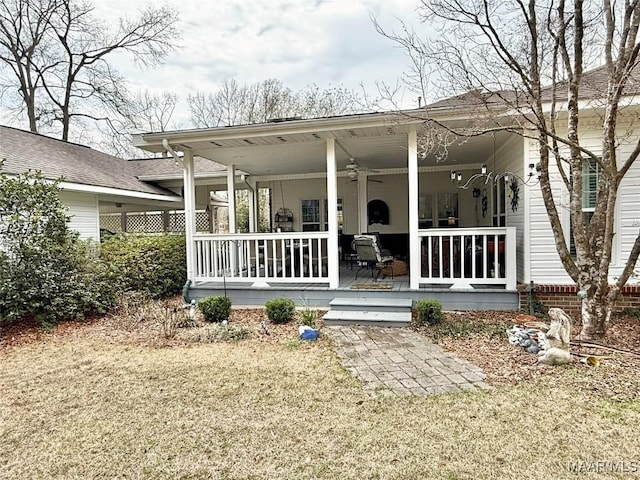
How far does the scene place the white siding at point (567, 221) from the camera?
5.61 metres

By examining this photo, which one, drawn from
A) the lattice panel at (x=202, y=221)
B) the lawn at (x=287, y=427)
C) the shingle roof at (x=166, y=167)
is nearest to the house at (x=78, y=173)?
the shingle roof at (x=166, y=167)

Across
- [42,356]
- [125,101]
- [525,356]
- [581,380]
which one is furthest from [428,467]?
[125,101]

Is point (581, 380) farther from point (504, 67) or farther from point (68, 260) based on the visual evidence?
point (68, 260)

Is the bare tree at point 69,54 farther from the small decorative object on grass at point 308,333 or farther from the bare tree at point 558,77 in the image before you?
the small decorative object on grass at point 308,333

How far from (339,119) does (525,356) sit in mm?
3839

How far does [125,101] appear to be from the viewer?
664 inches

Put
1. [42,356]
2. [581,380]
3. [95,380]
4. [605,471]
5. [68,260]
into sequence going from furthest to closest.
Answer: [68,260] → [42,356] → [95,380] → [581,380] → [605,471]

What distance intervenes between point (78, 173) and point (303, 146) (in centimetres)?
545

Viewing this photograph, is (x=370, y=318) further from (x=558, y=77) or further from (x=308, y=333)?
(x=558, y=77)

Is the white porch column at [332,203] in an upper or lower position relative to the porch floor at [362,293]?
upper

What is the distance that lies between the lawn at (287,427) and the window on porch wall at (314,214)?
25.3 feet

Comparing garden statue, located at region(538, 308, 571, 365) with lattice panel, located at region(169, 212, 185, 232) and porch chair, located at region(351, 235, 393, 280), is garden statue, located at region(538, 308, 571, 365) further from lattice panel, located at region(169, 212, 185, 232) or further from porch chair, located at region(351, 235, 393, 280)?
lattice panel, located at region(169, 212, 185, 232)

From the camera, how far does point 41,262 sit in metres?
5.81

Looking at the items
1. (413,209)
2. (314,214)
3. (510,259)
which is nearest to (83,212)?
(314,214)
